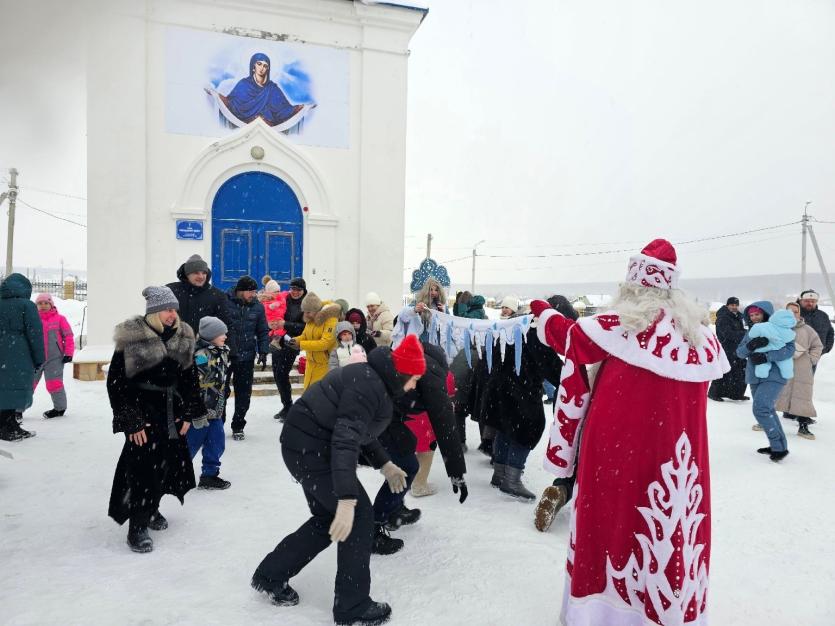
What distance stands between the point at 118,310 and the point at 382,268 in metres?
4.64

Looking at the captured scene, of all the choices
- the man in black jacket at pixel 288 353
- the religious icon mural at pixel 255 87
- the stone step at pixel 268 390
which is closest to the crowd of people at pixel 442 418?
the man in black jacket at pixel 288 353

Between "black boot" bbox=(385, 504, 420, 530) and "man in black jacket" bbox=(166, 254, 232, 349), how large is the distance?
8.53 ft

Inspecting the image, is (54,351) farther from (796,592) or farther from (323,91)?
(796,592)

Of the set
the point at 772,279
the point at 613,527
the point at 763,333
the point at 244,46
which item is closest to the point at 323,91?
the point at 244,46

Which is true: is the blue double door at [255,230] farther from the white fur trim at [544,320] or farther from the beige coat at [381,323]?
the white fur trim at [544,320]

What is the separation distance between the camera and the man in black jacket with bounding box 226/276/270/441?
6219 millimetres

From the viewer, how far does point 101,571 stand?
3.36m

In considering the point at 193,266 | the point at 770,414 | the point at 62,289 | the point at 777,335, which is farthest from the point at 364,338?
the point at 62,289

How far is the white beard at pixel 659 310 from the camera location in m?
2.65

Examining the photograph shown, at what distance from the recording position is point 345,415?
2.72m

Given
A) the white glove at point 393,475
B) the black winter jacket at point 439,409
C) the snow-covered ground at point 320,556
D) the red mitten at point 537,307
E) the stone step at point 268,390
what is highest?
the red mitten at point 537,307

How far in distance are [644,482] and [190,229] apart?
350 inches

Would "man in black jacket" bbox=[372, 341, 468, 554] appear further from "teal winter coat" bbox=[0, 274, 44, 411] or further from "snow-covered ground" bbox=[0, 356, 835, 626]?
"teal winter coat" bbox=[0, 274, 44, 411]

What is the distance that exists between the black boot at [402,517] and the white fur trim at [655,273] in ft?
7.74
